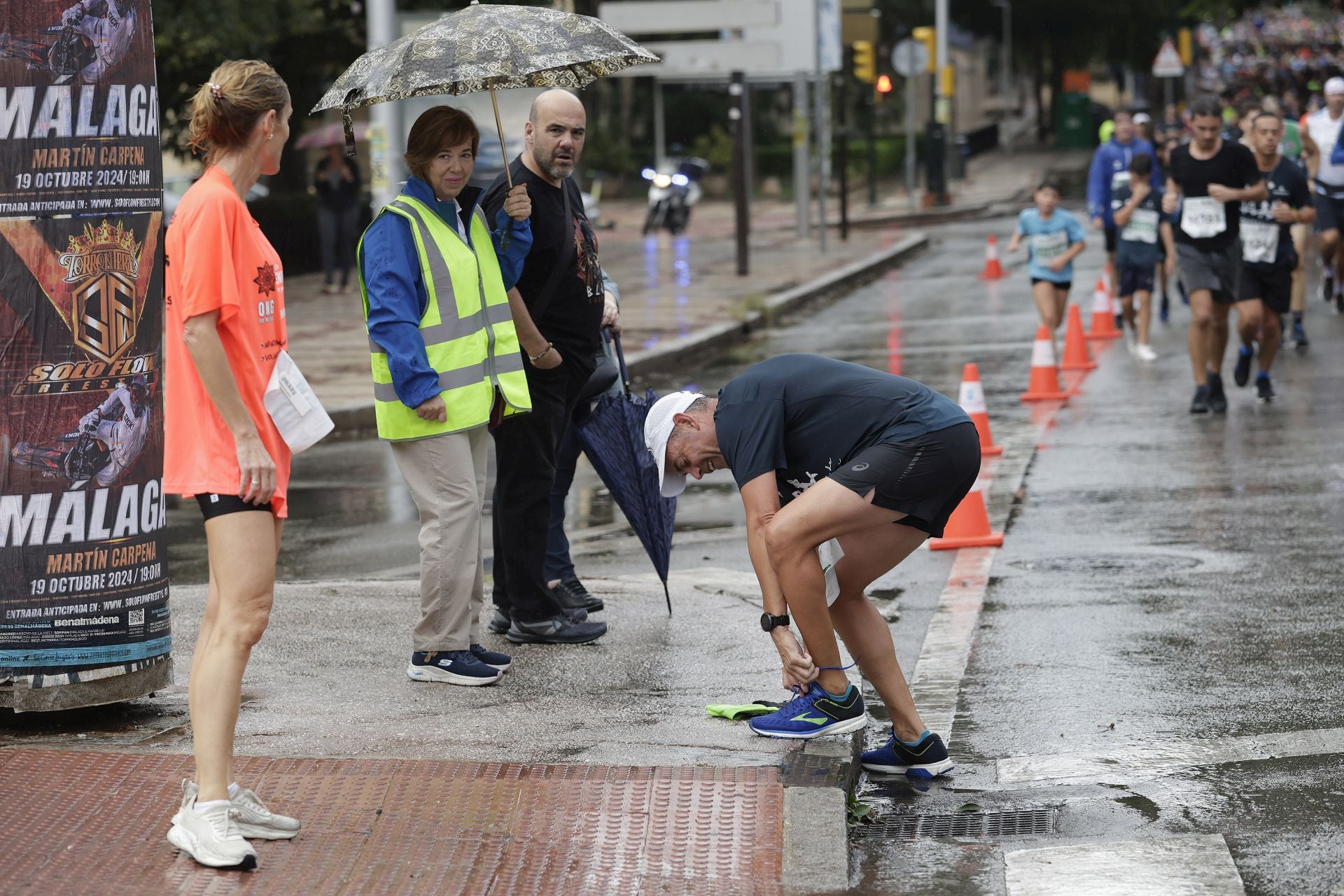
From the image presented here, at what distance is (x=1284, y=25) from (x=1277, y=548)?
251 ft

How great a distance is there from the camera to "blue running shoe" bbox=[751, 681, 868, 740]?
17.2 feet

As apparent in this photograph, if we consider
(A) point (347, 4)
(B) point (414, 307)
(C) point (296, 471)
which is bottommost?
(C) point (296, 471)

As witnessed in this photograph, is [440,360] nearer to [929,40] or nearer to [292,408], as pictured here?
[292,408]

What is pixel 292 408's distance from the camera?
442 centimetres

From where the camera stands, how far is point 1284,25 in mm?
78062

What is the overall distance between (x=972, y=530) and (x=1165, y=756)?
10.8 ft

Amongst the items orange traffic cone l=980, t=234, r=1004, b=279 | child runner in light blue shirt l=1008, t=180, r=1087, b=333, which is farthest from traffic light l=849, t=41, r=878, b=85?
child runner in light blue shirt l=1008, t=180, r=1087, b=333

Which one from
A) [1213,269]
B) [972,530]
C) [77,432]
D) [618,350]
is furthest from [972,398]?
[77,432]

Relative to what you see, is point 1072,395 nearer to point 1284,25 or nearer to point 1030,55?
point 1030,55

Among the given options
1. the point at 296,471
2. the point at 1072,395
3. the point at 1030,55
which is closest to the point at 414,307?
the point at 296,471

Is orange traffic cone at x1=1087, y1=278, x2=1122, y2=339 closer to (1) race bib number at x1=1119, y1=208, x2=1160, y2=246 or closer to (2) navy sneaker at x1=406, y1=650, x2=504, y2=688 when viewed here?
(1) race bib number at x1=1119, y1=208, x2=1160, y2=246

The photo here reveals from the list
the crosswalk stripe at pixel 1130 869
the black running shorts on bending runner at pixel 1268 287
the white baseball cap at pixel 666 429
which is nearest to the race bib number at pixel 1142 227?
the black running shorts on bending runner at pixel 1268 287

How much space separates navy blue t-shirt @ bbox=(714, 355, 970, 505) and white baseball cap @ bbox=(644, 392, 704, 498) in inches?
4.5

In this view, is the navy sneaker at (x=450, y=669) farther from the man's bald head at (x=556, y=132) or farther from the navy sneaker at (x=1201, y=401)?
the navy sneaker at (x=1201, y=401)
